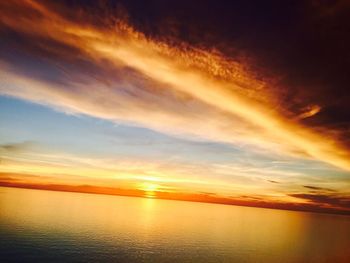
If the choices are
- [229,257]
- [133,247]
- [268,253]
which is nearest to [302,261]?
[268,253]

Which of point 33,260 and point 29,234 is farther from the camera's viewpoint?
point 29,234

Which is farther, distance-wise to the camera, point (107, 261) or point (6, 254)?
point (107, 261)

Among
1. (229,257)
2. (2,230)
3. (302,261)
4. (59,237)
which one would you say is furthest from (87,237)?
(302,261)

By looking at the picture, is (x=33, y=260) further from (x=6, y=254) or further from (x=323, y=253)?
(x=323, y=253)

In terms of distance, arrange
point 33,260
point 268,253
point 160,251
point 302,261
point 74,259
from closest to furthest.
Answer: point 33,260 < point 74,259 < point 160,251 < point 302,261 < point 268,253

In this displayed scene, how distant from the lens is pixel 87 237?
13350 cm

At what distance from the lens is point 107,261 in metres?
96.4

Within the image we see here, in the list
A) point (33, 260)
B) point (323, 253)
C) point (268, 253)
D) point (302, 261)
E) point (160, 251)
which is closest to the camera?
point (33, 260)

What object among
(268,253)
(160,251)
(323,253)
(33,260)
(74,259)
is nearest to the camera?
(33,260)

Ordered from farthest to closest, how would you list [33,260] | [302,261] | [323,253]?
[323,253]
[302,261]
[33,260]

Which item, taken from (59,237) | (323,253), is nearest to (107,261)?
(59,237)

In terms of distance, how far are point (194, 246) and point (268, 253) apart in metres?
31.9

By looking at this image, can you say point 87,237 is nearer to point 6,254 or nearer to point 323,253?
point 6,254

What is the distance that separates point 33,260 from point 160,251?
4616 centimetres
